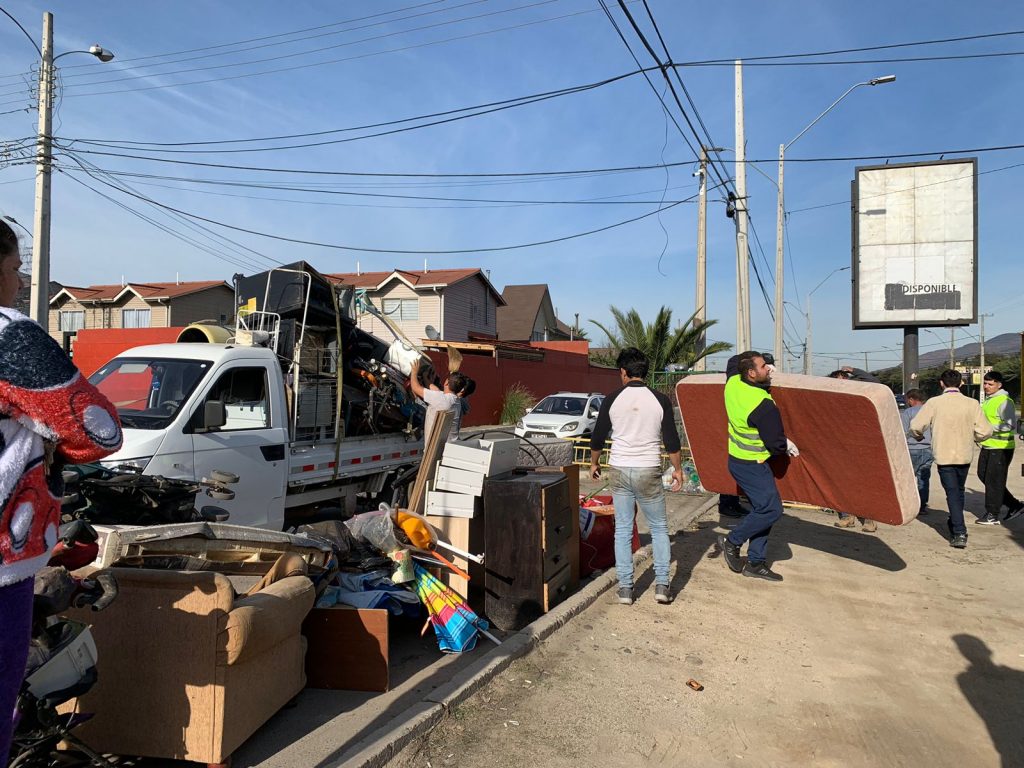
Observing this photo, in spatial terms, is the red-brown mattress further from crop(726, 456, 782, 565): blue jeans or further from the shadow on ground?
the shadow on ground

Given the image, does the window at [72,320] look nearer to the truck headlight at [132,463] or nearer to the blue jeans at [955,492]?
the truck headlight at [132,463]

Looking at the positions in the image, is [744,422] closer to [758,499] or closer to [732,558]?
[758,499]

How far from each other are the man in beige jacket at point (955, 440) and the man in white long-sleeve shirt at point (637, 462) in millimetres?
4286

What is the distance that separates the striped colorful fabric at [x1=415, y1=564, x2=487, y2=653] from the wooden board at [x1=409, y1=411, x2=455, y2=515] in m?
1.12

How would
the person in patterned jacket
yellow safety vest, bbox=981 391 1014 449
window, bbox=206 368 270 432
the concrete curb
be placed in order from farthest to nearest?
1. yellow safety vest, bbox=981 391 1014 449
2. window, bbox=206 368 270 432
3. the concrete curb
4. the person in patterned jacket

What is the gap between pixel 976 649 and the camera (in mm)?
5020

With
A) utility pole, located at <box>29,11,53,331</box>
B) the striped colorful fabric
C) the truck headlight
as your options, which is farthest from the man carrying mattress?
utility pole, located at <box>29,11,53,331</box>

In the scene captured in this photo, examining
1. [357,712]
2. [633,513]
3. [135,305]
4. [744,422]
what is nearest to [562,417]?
[744,422]

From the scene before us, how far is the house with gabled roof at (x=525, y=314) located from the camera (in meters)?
52.2

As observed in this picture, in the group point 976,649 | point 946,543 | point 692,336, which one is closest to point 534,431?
point 692,336

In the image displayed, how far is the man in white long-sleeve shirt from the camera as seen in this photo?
5.78 metres

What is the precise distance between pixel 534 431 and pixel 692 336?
8.13 m

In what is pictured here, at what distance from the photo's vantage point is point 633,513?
19.5 feet

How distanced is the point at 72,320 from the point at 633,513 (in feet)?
133
